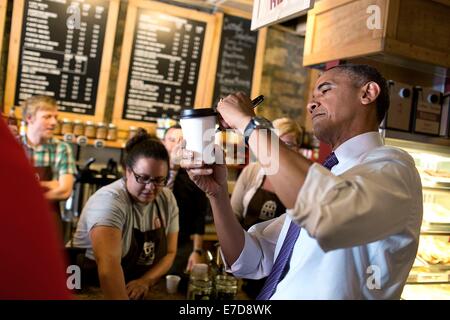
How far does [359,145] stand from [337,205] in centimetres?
45

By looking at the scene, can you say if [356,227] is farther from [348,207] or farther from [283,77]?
[283,77]

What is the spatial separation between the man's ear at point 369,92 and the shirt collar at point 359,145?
10cm

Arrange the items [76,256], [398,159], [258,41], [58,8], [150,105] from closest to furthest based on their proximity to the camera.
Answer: [398,159]
[76,256]
[58,8]
[150,105]
[258,41]

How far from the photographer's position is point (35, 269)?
513mm

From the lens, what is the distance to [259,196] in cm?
320

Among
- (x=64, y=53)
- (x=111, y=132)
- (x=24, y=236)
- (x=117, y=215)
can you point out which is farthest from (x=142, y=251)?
(x=64, y=53)

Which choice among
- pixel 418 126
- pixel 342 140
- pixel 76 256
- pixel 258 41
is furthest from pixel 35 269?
pixel 258 41

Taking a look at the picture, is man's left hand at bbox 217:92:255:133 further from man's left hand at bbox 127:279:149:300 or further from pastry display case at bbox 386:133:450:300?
pastry display case at bbox 386:133:450:300

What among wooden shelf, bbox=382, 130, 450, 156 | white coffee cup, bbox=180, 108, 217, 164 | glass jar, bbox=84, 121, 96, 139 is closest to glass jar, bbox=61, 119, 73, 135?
glass jar, bbox=84, 121, 96, 139

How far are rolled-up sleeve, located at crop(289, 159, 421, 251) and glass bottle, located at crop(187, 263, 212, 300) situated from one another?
122cm

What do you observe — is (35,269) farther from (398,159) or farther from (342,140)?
(342,140)

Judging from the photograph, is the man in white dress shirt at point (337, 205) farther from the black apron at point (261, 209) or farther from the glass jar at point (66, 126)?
the glass jar at point (66, 126)

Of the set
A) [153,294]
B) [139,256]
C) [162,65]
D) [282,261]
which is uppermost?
[162,65]

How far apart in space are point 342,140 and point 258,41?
3.66m
